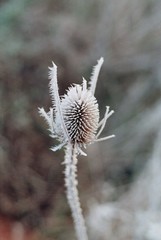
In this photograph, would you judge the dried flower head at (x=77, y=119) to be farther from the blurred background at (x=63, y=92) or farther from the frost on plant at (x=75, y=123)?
the blurred background at (x=63, y=92)

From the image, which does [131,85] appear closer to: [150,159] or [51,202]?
[150,159]

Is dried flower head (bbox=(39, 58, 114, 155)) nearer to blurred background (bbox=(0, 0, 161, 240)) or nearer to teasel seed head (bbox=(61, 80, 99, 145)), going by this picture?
teasel seed head (bbox=(61, 80, 99, 145))

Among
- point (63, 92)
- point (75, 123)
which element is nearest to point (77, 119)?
point (75, 123)

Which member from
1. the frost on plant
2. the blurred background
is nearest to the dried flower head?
the frost on plant

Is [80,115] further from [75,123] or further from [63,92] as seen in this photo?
[63,92]

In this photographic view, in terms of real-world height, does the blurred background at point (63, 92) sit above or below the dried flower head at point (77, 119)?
above

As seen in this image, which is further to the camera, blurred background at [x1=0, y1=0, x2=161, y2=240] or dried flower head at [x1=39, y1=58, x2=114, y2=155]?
blurred background at [x1=0, y1=0, x2=161, y2=240]

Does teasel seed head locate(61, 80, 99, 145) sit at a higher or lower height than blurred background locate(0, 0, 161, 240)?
lower

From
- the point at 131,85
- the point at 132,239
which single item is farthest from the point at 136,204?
the point at 131,85

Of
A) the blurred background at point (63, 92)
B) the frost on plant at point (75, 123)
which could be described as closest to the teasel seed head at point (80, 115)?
the frost on plant at point (75, 123)
